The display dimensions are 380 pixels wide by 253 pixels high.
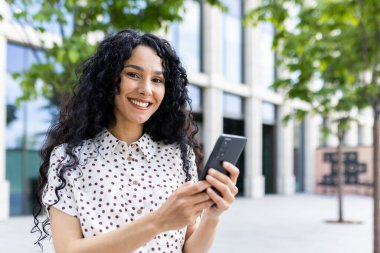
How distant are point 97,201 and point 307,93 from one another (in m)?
11.3

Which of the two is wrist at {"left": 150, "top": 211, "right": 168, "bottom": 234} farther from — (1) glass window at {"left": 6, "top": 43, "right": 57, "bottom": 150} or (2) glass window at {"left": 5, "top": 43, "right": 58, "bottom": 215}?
(1) glass window at {"left": 6, "top": 43, "right": 57, "bottom": 150}

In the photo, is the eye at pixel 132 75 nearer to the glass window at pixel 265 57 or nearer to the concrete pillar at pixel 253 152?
the concrete pillar at pixel 253 152

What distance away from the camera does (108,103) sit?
2.14 m

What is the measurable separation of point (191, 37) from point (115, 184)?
19.0 m

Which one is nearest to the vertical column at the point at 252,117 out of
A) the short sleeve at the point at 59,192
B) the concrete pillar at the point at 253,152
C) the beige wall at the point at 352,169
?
the concrete pillar at the point at 253,152

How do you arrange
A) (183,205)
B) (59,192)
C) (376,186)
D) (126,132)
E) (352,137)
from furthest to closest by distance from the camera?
(352,137), (376,186), (126,132), (59,192), (183,205)

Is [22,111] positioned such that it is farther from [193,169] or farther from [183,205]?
[183,205]

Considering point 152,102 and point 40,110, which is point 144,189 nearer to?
point 152,102

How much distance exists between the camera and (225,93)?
22781mm

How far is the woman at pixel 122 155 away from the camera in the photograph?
6.27 feet

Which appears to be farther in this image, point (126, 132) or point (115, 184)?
point (126, 132)

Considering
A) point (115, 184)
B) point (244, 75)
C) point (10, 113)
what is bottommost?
point (115, 184)

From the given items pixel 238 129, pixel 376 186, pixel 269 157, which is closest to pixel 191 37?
pixel 238 129

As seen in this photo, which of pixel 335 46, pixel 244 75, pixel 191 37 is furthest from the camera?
pixel 244 75
